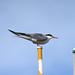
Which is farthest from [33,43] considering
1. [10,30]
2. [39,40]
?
[10,30]

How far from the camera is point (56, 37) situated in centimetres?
2406

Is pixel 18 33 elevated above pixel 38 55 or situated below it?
above

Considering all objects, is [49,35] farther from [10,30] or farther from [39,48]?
[10,30]

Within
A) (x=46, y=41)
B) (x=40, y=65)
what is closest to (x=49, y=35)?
(x=46, y=41)

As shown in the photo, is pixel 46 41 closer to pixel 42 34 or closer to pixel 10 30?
pixel 42 34

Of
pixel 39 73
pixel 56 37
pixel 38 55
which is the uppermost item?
pixel 56 37

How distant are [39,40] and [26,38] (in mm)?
1042

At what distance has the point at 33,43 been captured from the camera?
23.6 meters

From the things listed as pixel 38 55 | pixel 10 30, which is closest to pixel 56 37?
pixel 38 55

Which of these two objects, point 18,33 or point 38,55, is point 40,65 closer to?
point 38,55

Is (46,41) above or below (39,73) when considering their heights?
above

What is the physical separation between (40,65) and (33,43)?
189cm

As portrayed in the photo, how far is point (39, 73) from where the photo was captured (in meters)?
23.0

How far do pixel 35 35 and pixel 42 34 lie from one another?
2.07 feet
